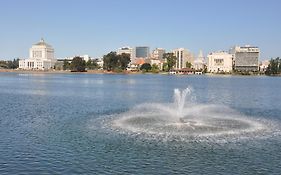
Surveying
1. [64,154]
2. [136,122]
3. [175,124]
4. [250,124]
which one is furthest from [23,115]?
[250,124]

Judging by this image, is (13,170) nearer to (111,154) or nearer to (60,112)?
(111,154)

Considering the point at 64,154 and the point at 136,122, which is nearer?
the point at 64,154

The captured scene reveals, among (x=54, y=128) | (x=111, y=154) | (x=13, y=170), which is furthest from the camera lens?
(x=54, y=128)

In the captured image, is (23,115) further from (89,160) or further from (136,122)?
(89,160)

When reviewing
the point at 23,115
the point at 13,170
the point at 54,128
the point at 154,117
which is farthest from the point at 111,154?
the point at 23,115

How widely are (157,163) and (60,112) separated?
2633 centimetres

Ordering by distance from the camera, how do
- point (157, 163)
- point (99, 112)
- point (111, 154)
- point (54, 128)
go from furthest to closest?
point (99, 112) < point (54, 128) < point (111, 154) < point (157, 163)

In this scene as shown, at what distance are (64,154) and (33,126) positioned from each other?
1179 cm

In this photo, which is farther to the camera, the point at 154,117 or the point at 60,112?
the point at 60,112

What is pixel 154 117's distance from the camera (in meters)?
40.6

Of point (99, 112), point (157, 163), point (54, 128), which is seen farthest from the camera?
point (99, 112)

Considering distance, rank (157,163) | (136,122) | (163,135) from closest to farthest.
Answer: (157,163) < (163,135) < (136,122)

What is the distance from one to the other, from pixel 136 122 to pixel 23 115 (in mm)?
13806

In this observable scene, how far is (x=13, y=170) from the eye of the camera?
21109 mm
